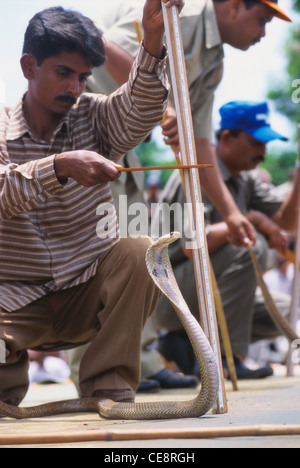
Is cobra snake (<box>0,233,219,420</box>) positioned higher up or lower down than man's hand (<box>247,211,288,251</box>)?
lower down

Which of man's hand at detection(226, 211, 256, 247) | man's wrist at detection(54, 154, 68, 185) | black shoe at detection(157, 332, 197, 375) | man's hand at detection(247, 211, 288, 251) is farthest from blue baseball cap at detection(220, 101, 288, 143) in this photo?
man's wrist at detection(54, 154, 68, 185)

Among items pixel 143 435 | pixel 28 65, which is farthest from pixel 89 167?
pixel 143 435

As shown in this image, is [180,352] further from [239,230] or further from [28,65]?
[28,65]

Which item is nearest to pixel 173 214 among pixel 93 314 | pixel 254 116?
pixel 254 116

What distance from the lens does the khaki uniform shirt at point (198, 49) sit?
14.8 feet

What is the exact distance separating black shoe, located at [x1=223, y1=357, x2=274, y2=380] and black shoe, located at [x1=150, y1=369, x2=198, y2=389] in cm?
55

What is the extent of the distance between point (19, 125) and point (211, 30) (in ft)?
4.74

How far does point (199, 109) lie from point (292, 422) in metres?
2.39

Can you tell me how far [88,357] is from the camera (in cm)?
348

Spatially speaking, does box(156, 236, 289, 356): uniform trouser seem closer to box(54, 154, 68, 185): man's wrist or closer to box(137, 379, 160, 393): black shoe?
box(137, 379, 160, 393): black shoe

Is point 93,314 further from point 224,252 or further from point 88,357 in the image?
point 224,252

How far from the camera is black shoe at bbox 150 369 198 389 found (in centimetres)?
492

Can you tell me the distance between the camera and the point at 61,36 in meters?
3.47

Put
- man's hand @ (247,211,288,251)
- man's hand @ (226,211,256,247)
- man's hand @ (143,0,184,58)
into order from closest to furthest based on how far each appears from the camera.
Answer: man's hand @ (143,0,184,58)
man's hand @ (226,211,256,247)
man's hand @ (247,211,288,251)
